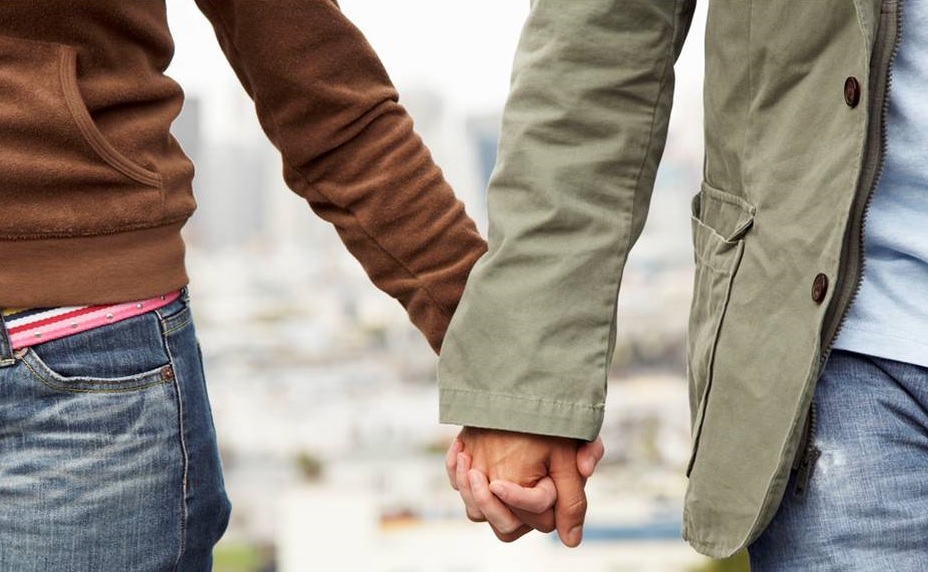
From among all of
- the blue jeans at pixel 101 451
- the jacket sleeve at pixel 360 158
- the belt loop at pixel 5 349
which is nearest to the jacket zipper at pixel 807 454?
the jacket sleeve at pixel 360 158

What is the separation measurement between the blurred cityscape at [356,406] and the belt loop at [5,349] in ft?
20.0

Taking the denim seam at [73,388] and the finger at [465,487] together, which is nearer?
the denim seam at [73,388]

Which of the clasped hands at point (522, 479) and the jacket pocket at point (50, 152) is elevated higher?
the jacket pocket at point (50, 152)

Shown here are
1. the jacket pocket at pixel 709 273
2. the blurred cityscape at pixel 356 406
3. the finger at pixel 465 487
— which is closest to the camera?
the jacket pocket at pixel 709 273

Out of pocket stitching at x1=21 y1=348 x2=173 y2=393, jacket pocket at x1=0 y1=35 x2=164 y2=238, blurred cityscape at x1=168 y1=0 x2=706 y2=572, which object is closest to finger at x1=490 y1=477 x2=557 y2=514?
pocket stitching at x1=21 y1=348 x2=173 y2=393

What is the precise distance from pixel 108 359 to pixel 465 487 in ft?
1.30

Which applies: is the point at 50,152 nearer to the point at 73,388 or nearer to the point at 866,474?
the point at 73,388

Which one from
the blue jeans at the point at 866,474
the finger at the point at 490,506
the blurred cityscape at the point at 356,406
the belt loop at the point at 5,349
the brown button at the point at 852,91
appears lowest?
the blurred cityscape at the point at 356,406

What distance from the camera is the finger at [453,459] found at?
4.40ft

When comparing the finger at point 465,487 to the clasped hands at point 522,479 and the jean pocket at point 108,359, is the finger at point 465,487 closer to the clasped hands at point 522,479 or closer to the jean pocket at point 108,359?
the clasped hands at point 522,479

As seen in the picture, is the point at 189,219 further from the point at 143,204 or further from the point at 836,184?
the point at 836,184

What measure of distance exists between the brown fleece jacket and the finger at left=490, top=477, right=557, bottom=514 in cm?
24

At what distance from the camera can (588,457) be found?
133 cm

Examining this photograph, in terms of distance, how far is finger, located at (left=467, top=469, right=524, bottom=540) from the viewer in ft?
4.25
